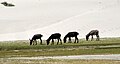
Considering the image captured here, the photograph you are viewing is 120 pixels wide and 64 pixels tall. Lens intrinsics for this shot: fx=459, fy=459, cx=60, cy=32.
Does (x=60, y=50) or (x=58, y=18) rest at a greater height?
(x=58, y=18)

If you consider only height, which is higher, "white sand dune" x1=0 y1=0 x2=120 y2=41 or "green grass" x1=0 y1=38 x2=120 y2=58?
"white sand dune" x1=0 y1=0 x2=120 y2=41

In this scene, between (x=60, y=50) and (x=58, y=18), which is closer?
(x=60, y=50)

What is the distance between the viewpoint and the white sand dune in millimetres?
→ 78625

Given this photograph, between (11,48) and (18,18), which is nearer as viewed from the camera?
(11,48)

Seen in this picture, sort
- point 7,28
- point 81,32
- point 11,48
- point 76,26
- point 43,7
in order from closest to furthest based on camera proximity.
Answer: point 11,48 → point 81,32 → point 76,26 → point 7,28 → point 43,7

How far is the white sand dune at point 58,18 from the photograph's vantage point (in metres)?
78.6

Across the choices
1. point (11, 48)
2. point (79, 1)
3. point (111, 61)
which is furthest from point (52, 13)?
point (111, 61)

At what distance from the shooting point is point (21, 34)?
3142 inches

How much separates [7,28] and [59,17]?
11.3 m

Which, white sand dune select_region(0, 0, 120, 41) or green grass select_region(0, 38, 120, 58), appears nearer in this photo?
green grass select_region(0, 38, 120, 58)

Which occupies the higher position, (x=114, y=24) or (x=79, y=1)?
(x=79, y=1)

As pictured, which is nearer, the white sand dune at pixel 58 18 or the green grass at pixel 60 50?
the green grass at pixel 60 50

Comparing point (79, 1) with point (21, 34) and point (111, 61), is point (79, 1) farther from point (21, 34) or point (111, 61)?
point (111, 61)

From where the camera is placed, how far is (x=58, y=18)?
91188 millimetres
